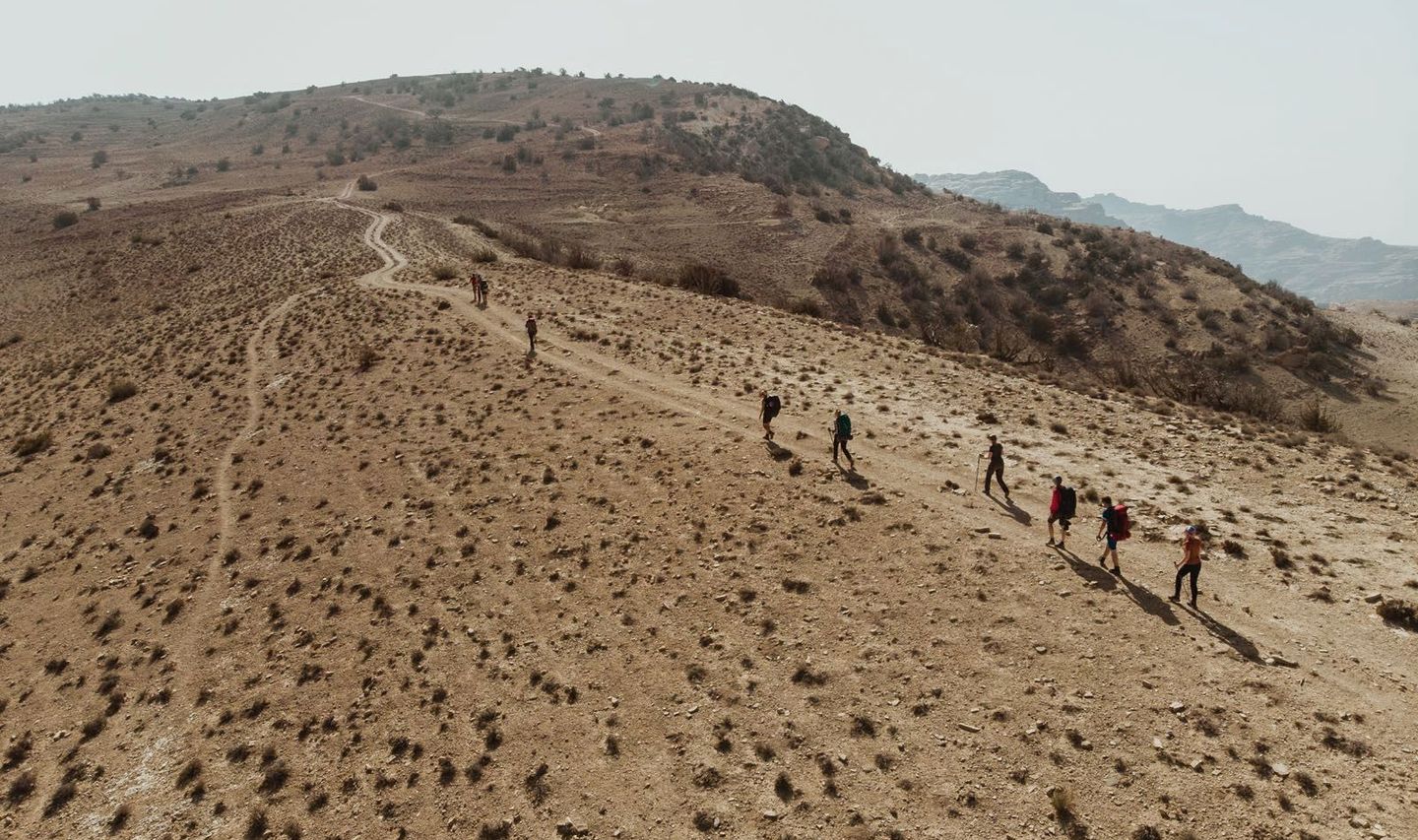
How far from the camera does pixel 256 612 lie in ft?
61.9

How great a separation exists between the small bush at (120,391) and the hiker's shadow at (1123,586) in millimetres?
42120

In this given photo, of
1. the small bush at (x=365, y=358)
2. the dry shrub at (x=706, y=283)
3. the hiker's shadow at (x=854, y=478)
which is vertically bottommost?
the small bush at (x=365, y=358)

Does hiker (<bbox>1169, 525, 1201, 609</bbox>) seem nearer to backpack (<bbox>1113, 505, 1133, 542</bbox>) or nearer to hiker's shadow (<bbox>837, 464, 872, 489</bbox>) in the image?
backpack (<bbox>1113, 505, 1133, 542</bbox>)

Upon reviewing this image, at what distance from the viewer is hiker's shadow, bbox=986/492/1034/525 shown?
17438 mm

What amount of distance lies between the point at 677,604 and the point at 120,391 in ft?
116

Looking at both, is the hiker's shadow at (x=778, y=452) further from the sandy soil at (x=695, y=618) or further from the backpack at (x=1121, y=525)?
the backpack at (x=1121, y=525)

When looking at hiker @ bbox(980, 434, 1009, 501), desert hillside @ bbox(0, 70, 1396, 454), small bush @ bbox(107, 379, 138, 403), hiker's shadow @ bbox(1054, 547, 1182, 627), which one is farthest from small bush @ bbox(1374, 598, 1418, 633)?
small bush @ bbox(107, 379, 138, 403)

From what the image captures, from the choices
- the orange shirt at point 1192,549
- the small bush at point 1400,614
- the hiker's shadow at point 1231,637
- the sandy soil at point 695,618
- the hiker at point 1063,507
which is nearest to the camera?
the sandy soil at point 695,618

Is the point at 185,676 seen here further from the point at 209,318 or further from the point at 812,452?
the point at 209,318

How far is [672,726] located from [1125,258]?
6575cm

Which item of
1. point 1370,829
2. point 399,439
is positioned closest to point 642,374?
point 399,439

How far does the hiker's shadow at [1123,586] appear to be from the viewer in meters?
13.8

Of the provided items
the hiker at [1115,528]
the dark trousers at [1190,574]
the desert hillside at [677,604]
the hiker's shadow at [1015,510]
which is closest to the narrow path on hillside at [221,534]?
the desert hillside at [677,604]

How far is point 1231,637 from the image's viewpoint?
1309 cm
